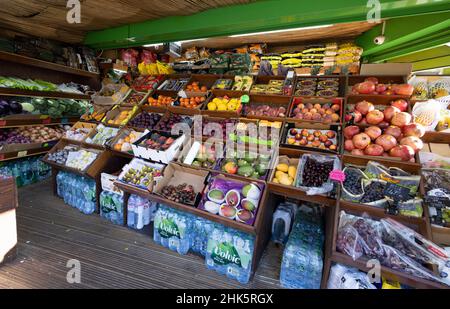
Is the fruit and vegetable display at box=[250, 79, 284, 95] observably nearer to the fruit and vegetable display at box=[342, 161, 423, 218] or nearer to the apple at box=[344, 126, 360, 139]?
the apple at box=[344, 126, 360, 139]

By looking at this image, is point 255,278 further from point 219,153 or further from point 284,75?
point 284,75

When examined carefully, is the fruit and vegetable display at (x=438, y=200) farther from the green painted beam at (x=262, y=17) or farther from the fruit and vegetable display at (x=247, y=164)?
the green painted beam at (x=262, y=17)

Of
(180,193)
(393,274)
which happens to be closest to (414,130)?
(393,274)

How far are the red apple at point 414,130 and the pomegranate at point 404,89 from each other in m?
0.41

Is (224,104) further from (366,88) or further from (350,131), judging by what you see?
(366,88)

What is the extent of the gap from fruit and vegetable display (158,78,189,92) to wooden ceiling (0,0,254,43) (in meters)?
1.04

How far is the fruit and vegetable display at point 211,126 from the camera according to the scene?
2.83 m

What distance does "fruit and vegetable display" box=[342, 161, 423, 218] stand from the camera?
1760 mm

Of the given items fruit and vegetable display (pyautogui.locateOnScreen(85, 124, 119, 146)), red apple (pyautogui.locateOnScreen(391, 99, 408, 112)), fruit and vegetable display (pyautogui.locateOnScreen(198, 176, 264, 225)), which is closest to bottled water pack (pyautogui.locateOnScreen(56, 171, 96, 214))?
fruit and vegetable display (pyautogui.locateOnScreen(85, 124, 119, 146))

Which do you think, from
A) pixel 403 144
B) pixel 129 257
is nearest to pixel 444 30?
pixel 403 144

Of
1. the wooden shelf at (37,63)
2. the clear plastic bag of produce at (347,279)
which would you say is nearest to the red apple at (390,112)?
the clear plastic bag of produce at (347,279)

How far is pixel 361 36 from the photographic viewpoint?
446 centimetres

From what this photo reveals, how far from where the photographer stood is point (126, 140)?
3211 millimetres
